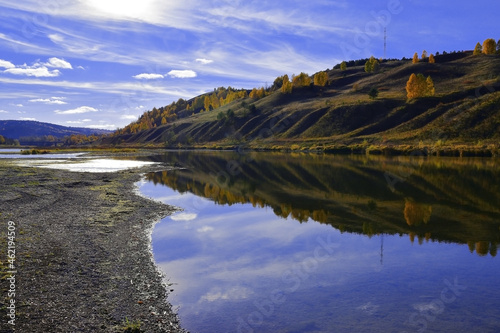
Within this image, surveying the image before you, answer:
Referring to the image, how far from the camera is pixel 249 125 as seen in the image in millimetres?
194375

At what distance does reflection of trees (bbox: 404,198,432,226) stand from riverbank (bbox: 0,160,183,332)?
744 inches

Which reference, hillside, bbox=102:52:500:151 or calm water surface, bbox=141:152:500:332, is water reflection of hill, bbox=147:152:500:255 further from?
hillside, bbox=102:52:500:151

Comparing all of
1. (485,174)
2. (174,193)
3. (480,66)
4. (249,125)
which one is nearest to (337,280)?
(174,193)

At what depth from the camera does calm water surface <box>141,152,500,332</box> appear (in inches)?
478

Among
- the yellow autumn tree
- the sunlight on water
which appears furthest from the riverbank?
the yellow autumn tree

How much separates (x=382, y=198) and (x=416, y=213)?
7.13 metres

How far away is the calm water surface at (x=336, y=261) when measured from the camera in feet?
39.8

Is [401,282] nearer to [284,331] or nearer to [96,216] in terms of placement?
[284,331]

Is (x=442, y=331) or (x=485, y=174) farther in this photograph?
(x=485, y=174)

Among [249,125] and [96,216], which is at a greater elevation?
[249,125]

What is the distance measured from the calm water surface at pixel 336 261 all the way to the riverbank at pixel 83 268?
1.19 m

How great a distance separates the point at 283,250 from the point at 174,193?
24016 mm

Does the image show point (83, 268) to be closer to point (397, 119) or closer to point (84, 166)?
point (84, 166)

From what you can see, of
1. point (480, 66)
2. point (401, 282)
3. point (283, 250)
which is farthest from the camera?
point (480, 66)
